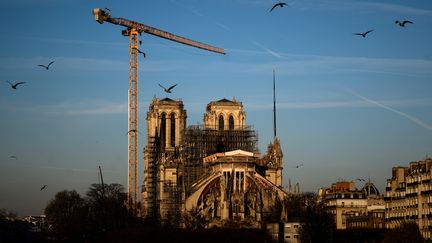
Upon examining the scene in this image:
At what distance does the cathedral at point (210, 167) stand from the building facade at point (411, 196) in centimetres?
2342

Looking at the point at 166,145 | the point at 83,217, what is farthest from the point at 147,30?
the point at 83,217

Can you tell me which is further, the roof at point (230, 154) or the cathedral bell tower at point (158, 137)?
the cathedral bell tower at point (158, 137)

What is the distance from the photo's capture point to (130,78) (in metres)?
144

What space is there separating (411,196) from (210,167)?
4270cm

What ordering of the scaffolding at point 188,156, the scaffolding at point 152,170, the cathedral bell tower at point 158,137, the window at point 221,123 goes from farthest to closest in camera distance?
A: the scaffolding at point 152,170 < the cathedral bell tower at point 158,137 < the window at point 221,123 < the scaffolding at point 188,156

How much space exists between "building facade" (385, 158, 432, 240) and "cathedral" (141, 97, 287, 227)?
23.4m

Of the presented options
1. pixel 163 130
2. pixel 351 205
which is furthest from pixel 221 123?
pixel 351 205

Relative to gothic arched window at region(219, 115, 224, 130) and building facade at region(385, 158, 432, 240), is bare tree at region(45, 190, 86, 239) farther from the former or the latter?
building facade at region(385, 158, 432, 240)

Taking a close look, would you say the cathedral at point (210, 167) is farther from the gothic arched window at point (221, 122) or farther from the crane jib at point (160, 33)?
the crane jib at point (160, 33)

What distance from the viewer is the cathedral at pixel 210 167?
138m

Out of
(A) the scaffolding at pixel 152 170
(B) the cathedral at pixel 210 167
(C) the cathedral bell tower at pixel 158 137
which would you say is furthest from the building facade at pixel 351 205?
(A) the scaffolding at pixel 152 170

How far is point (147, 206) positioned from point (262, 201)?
111ft

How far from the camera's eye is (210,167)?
144 m

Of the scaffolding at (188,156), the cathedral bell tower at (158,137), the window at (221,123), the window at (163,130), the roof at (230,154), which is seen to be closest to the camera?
the roof at (230,154)
